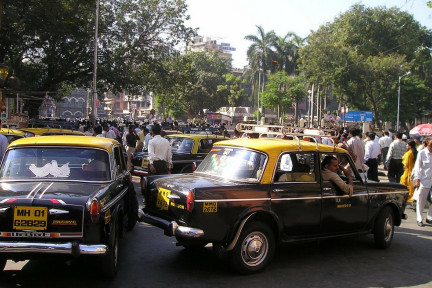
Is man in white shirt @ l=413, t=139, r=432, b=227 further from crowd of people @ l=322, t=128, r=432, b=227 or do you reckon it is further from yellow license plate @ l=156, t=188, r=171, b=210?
yellow license plate @ l=156, t=188, r=171, b=210

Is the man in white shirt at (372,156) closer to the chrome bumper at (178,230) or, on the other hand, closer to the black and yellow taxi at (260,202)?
the black and yellow taxi at (260,202)

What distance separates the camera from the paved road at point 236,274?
17.9 feet

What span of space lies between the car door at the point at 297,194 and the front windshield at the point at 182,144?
259 inches

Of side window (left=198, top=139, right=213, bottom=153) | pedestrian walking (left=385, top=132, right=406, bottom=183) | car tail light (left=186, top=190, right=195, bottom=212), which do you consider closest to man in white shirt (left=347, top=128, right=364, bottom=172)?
pedestrian walking (left=385, top=132, right=406, bottom=183)

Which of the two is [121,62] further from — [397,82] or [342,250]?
[397,82]

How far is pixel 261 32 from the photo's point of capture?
58.8 metres

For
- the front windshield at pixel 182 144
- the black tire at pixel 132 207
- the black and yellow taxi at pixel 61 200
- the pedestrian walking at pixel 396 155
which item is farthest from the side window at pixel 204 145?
the black and yellow taxi at pixel 61 200

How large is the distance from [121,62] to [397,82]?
29185 mm

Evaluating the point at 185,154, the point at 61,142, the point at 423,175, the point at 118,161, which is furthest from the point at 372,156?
the point at 61,142

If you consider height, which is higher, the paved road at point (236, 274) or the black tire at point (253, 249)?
Answer: the black tire at point (253, 249)

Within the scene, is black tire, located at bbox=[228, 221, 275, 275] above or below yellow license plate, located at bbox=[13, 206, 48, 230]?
below

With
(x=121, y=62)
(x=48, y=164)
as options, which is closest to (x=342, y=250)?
(x=48, y=164)

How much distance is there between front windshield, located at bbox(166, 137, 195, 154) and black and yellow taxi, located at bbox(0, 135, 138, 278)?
247 inches

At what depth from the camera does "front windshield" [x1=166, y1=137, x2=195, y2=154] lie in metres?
12.8
